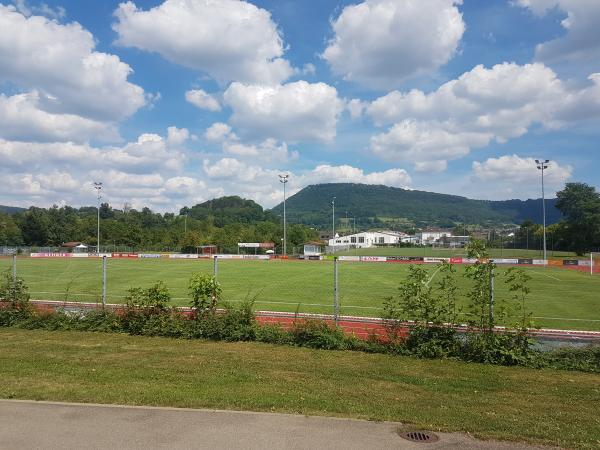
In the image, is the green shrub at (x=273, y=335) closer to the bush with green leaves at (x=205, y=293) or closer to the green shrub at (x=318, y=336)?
the green shrub at (x=318, y=336)

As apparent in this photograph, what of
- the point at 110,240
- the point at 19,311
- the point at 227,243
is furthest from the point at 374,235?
the point at 19,311

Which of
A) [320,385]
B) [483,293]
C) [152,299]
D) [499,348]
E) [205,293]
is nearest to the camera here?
[320,385]

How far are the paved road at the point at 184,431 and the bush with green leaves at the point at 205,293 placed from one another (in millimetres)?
5258

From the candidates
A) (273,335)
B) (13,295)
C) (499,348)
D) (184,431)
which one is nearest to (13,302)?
(13,295)

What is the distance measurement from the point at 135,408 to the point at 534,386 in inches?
248

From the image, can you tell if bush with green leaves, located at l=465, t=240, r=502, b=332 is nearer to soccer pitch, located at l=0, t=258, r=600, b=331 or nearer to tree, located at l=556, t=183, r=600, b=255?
soccer pitch, located at l=0, t=258, r=600, b=331

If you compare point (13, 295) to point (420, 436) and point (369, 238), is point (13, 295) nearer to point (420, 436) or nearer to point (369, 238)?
point (420, 436)

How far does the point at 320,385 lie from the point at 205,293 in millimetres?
4886

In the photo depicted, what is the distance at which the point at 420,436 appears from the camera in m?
5.55

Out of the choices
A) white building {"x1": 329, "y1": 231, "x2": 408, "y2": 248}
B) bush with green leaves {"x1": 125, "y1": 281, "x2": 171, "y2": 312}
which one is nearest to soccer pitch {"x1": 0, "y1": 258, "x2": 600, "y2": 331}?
bush with green leaves {"x1": 125, "y1": 281, "x2": 171, "y2": 312}

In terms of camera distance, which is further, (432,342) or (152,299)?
(152,299)

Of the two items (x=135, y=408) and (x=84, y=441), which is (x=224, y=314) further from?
(x=84, y=441)

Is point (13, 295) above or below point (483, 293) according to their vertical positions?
below

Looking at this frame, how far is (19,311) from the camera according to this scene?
12.9m
